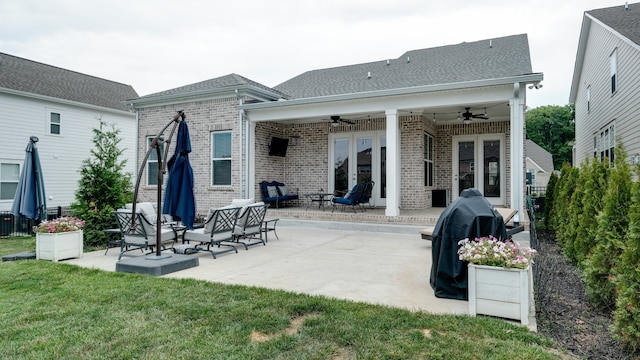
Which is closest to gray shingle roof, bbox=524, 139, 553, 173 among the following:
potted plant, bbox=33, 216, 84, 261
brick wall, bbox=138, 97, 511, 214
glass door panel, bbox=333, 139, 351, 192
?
brick wall, bbox=138, 97, 511, 214

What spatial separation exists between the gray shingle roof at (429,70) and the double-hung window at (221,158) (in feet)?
9.13

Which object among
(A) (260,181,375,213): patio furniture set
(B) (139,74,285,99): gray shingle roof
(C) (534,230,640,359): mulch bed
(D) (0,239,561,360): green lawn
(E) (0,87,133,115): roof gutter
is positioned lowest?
(C) (534,230,640,359): mulch bed

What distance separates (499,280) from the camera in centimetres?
335

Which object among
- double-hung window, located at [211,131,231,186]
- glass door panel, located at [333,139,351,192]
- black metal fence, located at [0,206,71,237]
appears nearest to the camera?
black metal fence, located at [0,206,71,237]

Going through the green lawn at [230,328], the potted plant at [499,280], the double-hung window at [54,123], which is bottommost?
the green lawn at [230,328]

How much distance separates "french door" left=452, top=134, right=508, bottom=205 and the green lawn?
9.58 m

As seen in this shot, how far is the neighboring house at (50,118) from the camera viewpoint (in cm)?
1440

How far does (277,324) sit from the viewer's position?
10.5 feet

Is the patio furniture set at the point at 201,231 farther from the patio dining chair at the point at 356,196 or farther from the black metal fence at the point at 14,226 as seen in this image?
the black metal fence at the point at 14,226

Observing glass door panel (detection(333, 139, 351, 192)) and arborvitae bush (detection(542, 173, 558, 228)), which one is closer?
arborvitae bush (detection(542, 173, 558, 228))

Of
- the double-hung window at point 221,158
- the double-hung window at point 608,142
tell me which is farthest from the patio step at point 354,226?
the double-hung window at point 608,142

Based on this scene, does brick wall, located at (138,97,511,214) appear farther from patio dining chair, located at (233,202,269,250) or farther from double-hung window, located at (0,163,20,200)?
double-hung window, located at (0,163,20,200)

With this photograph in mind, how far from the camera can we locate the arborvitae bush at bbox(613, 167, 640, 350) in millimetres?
2773

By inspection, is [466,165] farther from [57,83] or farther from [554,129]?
[554,129]
